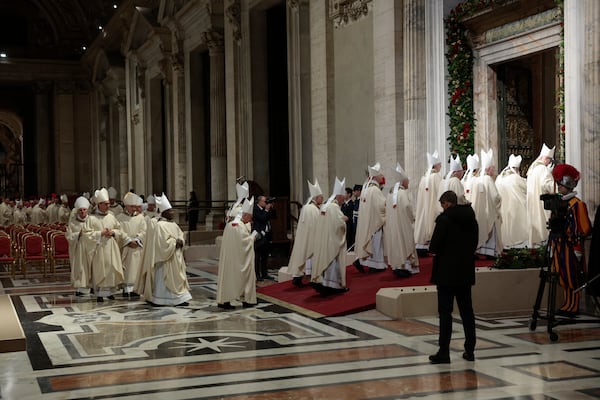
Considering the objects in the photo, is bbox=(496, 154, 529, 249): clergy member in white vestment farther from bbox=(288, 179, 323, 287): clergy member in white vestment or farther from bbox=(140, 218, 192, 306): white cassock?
bbox=(140, 218, 192, 306): white cassock

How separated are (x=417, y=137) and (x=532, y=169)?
294cm

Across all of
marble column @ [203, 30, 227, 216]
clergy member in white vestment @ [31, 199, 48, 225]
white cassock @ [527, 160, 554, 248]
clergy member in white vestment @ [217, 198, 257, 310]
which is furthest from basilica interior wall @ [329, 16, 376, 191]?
clergy member in white vestment @ [31, 199, 48, 225]

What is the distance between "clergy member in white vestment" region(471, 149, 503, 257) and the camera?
12.4m

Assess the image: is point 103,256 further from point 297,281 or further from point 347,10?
point 347,10

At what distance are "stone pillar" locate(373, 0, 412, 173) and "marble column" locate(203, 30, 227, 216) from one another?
9.12m

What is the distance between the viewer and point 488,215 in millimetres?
12430

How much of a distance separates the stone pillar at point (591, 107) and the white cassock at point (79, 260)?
7.61m

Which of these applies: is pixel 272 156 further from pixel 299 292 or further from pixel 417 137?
pixel 299 292

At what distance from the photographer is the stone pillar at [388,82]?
50.3ft

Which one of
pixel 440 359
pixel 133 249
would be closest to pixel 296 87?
pixel 133 249

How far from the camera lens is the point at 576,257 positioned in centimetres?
966

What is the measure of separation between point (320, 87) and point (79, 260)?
7146 millimetres

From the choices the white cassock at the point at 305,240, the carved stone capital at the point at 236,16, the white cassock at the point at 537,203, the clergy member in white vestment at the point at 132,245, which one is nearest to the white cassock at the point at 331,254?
the white cassock at the point at 305,240

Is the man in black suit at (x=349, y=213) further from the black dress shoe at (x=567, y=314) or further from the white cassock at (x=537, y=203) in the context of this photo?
the black dress shoe at (x=567, y=314)
